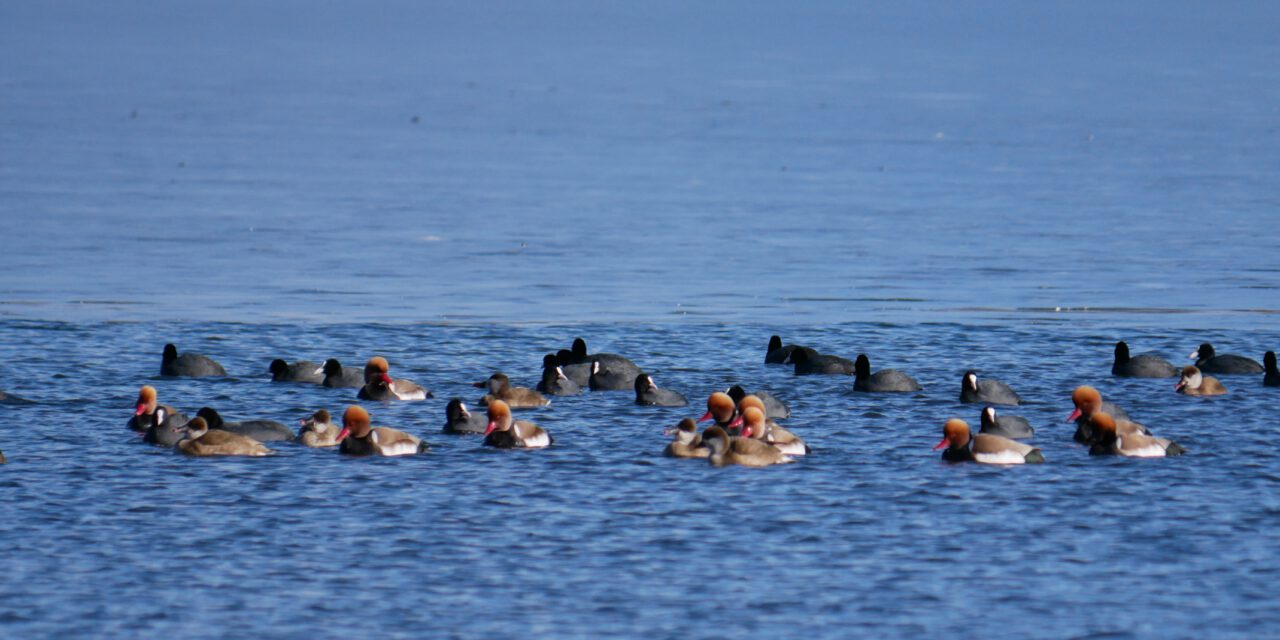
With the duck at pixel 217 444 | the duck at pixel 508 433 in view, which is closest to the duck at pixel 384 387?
the duck at pixel 508 433

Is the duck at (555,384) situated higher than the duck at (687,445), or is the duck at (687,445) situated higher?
the duck at (555,384)

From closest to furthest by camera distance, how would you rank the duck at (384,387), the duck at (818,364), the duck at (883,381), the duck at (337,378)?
1. the duck at (384,387)
2. the duck at (883,381)
3. the duck at (337,378)
4. the duck at (818,364)

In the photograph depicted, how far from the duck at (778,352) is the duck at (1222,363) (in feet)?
13.2

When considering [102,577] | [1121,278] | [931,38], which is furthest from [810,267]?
[931,38]

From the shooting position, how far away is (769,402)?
18.5 meters

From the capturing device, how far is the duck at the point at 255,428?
54.9ft

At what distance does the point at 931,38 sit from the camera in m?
114

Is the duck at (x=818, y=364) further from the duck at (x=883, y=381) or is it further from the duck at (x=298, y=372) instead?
the duck at (x=298, y=372)

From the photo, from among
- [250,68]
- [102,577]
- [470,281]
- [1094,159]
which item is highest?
[250,68]

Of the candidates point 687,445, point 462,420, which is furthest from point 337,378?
point 687,445

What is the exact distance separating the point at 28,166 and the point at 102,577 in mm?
30949

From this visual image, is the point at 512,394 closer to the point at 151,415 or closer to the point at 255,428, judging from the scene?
the point at 255,428

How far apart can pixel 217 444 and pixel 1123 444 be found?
24.3 ft

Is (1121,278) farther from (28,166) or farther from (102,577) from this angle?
(28,166)
